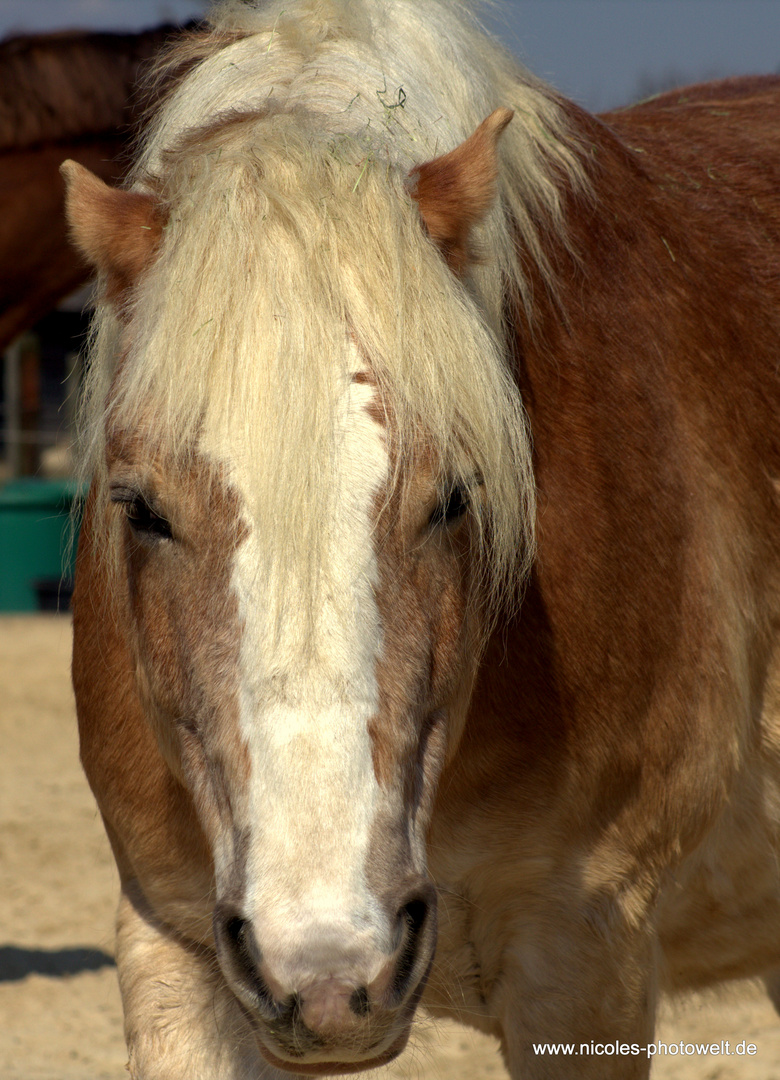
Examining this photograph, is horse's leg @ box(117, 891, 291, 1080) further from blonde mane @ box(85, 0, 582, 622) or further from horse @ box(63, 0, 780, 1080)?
blonde mane @ box(85, 0, 582, 622)

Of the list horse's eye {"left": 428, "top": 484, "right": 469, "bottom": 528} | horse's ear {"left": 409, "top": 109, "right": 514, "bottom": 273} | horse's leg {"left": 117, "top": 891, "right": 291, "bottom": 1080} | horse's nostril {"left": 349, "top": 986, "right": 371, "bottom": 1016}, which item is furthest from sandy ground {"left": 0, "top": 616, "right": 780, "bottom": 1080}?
horse's ear {"left": 409, "top": 109, "right": 514, "bottom": 273}

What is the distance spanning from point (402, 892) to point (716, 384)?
126 centimetres

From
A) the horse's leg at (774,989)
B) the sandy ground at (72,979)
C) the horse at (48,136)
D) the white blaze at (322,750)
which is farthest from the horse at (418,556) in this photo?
the horse at (48,136)

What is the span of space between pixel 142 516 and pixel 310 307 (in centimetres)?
38

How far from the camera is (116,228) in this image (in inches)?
71.8

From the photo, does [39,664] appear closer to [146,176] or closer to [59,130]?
[59,130]

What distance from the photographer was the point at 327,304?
5.38 ft

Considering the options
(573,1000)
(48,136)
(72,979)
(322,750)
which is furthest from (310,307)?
(72,979)

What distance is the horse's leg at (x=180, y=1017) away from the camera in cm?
207

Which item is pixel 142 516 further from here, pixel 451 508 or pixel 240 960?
pixel 240 960

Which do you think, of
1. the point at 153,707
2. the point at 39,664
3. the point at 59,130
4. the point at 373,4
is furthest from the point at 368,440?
the point at 39,664

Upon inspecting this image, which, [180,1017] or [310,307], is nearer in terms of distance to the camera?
[310,307]

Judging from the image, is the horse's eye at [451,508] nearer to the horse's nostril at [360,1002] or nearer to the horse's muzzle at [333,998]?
the horse's muzzle at [333,998]

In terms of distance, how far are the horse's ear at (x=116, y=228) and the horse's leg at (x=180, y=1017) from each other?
3.82ft
